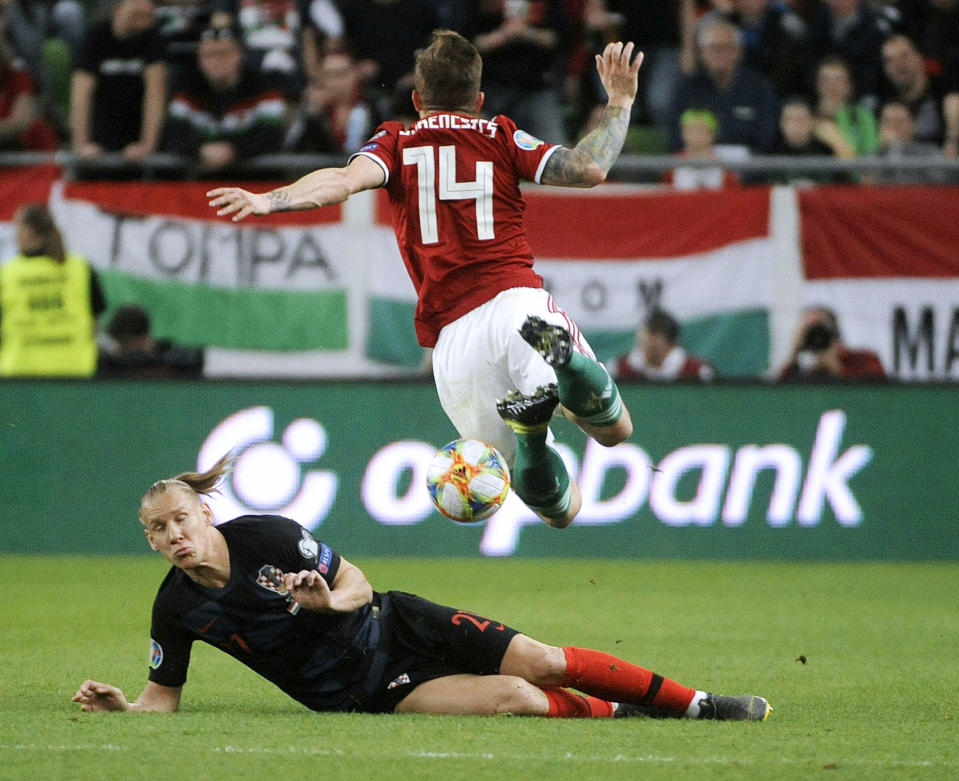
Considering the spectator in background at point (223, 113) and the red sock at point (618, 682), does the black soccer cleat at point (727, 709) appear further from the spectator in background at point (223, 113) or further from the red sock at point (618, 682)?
the spectator in background at point (223, 113)

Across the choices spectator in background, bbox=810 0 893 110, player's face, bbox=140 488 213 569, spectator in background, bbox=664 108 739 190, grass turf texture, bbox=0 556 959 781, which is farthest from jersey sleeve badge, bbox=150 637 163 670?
spectator in background, bbox=810 0 893 110

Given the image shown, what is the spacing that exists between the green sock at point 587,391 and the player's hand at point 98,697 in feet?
6.63

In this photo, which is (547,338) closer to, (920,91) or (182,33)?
(182,33)

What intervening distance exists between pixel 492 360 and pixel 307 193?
117cm

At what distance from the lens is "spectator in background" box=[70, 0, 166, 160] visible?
12.9 meters

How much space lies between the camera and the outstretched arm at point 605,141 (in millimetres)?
6434

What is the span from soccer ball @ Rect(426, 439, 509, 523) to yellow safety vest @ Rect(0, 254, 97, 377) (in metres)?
6.37

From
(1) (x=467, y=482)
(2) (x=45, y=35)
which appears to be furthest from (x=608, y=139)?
(2) (x=45, y=35)

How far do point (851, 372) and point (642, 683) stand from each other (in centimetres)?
671

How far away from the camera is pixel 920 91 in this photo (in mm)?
13297

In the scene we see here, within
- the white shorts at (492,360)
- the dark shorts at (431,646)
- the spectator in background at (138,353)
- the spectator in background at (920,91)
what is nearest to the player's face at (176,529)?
the dark shorts at (431,646)

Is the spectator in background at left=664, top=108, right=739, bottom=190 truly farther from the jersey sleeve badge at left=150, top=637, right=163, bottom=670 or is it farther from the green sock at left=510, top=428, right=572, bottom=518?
the jersey sleeve badge at left=150, top=637, right=163, bottom=670

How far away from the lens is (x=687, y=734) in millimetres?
5711

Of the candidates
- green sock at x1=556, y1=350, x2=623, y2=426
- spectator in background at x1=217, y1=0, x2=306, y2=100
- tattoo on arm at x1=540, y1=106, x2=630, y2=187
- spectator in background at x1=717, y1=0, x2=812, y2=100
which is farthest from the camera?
spectator in background at x1=717, y1=0, x2=812, y2=100
